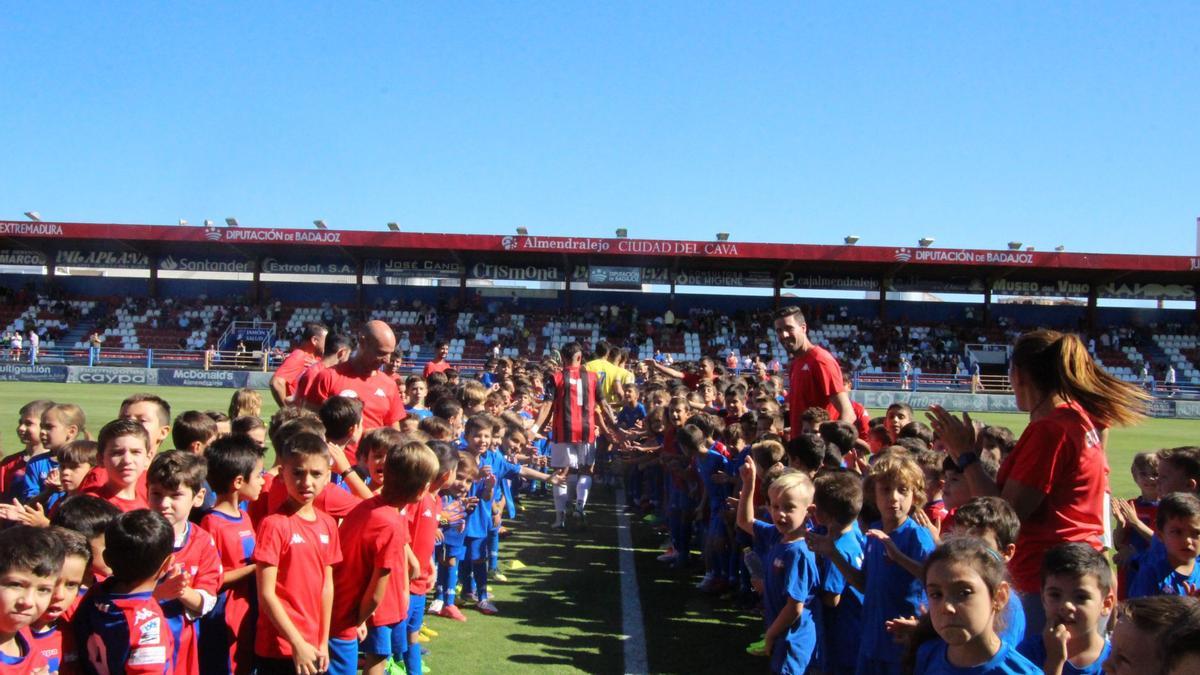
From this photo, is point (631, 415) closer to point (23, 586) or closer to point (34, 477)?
point (34, 477)

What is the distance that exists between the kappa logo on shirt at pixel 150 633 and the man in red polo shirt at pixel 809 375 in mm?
4110

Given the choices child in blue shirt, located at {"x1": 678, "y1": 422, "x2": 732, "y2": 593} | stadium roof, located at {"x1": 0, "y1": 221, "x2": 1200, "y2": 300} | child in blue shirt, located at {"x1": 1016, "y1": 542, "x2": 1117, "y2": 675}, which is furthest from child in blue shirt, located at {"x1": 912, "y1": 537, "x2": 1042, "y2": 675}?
stadium roof, located at {"x1": 0, "y1": 221, "x2": 1200, "y2": 300}

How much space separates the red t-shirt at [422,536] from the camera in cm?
441

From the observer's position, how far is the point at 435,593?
6.64m

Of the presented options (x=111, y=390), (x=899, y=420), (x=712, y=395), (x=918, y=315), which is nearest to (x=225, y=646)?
(x=899, y=420)

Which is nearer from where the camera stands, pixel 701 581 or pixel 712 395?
pixel 701 581

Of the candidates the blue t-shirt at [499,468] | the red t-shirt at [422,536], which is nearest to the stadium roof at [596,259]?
the blue t-shirt at [499,468]

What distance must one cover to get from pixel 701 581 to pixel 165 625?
15.8 feet

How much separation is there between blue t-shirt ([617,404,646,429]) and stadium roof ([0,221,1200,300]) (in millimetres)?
26258

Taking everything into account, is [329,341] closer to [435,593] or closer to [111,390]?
[435,593]

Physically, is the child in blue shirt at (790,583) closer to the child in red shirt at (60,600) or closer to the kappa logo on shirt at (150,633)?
the kappa logo on shirt at (150,633)

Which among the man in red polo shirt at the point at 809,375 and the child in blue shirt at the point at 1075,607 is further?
the man in red polo shirt at the point at 809,375

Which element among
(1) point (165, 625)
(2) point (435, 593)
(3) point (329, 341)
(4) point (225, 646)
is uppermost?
(3) point (329, 341)

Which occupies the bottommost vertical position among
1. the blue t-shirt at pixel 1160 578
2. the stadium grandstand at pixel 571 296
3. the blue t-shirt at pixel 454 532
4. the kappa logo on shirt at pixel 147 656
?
Answer: the blue t-shirt at pixel 454 532
